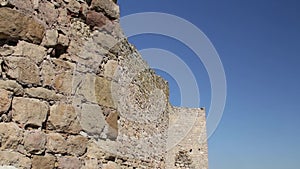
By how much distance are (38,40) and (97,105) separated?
72 centimetres

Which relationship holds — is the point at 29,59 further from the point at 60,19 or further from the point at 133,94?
the point at 133,94

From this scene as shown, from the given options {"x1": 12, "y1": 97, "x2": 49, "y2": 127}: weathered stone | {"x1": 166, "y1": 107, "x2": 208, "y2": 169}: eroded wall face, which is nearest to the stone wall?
{"x1": 12, "y1": 97, "x2": 49, "y2": 127}: weathered stone

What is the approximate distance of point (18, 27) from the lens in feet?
7.64

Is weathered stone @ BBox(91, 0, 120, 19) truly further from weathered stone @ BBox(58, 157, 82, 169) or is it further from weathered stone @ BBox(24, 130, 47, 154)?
weathered stone @ BBox(58, 157, 82, 169)

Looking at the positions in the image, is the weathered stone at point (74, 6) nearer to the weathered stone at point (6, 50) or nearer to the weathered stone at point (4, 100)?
the weathered stone at point (6, 50)

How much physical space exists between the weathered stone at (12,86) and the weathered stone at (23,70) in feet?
0.14

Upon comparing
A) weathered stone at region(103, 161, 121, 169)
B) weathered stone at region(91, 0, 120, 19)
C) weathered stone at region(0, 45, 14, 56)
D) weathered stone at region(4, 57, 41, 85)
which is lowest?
weathered stone at region(103, 161, 121, 169)

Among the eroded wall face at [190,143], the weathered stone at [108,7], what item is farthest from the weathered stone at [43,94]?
the eroded wall face at [190,143]

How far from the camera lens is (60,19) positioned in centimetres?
262

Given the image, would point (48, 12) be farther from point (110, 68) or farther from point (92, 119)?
point (92, 119)

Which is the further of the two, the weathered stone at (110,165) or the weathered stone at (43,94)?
the weathered stone at (110,165)

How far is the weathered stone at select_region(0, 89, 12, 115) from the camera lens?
2.19m

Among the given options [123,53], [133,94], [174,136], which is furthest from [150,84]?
[174,136]

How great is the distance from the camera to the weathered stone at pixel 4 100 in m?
2.19
